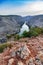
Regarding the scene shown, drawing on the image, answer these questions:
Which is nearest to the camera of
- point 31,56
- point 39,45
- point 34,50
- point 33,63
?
point 33,63

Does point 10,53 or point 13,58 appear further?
point 10,53

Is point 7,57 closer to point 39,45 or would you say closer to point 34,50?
point 34,50

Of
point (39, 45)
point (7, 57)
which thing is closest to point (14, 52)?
point (7, 57)

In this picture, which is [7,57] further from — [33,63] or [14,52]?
[33,63]

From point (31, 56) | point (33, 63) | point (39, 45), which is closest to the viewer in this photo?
point (33, 63)

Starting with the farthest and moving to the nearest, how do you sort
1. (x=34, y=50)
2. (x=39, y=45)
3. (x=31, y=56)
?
(x=39, y=45), (x=34, y=50), (x=31, y=56)

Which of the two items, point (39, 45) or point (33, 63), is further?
point (39, 45)

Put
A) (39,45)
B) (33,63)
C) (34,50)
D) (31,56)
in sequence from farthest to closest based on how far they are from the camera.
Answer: (39,45)
(34,50)
(31,56)
(33,63)

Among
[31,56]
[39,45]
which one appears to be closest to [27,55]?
[31,56]

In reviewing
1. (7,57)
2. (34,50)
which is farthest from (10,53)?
(34,50)
